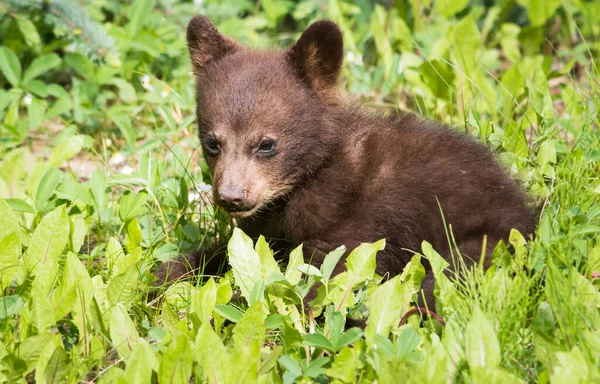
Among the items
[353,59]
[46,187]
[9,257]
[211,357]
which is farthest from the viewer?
[353,59]

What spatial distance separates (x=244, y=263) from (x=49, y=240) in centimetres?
95

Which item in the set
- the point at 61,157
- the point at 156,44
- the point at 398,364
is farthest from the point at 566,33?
the point at 398,364

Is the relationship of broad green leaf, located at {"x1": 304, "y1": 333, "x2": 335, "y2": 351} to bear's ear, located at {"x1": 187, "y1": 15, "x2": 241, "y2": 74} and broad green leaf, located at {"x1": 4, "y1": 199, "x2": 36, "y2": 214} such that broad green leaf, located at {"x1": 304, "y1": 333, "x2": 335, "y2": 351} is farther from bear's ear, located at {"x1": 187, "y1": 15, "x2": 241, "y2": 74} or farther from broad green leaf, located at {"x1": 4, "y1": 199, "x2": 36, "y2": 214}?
broad green leaf, located at {"x1": 4, "y1": 199, "x2": 36, "y2": 214}

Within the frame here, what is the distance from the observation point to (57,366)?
3041mm

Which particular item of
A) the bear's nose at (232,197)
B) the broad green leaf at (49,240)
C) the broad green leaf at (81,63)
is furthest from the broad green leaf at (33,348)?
the broad green leaf at (81,63)

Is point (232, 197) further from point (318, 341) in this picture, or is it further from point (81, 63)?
point (81, 63)

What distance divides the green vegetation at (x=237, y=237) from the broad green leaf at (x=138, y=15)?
0.04 feet

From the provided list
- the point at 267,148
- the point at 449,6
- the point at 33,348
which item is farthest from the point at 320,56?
the point at 449,6

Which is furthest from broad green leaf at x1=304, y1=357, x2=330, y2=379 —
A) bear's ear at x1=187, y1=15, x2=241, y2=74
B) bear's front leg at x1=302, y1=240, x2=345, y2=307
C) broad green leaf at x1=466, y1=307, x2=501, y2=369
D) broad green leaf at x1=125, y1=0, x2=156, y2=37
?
broad green leaf at x1=125, y1=0, x2=156, y2=37

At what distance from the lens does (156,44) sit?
6.51 metres

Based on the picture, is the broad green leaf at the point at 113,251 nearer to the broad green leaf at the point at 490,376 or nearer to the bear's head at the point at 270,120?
the bear's head at the point at 270,120

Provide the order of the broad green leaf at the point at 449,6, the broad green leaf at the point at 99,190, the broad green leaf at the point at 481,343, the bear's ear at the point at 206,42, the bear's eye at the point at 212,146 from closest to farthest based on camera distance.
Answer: the broad green leaf at the point at 481,343
the bear's eye at the point at 212,146
the bear's ear at the point at 206,42
the broad green leaf at the point at 99,190
the broad green leaf at the point at 449,6

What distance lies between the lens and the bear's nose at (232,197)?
3.90 metres

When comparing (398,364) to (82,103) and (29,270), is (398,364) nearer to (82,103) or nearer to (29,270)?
(29,270)
